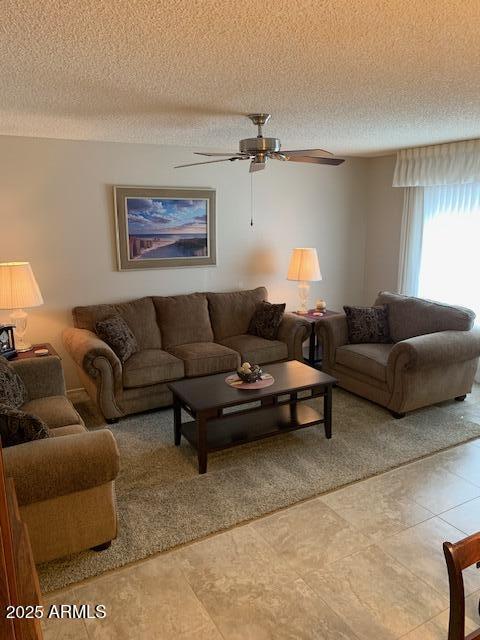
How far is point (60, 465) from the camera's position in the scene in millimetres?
2115

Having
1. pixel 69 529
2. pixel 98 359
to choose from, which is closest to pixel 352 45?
pixel 69 529

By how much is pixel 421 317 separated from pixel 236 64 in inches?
122

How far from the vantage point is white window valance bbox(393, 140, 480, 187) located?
14.5 feet

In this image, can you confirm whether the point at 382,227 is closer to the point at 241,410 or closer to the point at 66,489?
the point at 241,410

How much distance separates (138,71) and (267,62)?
0.62 meters

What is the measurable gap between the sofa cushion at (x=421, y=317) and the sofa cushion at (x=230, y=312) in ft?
4.76

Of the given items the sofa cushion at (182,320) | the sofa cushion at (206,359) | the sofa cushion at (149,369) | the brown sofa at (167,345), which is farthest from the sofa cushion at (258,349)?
the sofa cushion at (149,369)

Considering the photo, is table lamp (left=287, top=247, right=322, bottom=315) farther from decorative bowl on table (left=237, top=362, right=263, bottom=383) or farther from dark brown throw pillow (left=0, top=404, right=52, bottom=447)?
dark brown throw pillow (left=0, top=404, right=52, bottom=447)

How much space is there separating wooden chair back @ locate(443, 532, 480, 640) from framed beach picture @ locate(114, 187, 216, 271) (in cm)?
391

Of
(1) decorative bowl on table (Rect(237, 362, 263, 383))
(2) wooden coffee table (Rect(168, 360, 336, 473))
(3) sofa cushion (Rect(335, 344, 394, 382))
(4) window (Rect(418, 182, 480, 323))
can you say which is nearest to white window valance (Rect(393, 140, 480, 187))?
(4) window (Rect(418, 182, 480, 323))

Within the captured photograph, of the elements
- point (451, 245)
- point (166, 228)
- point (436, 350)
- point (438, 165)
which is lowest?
point (436, 350)

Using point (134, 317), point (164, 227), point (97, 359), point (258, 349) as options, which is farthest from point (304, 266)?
point (97, 359)

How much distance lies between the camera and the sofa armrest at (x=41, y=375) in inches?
129

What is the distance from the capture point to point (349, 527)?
2.56m
